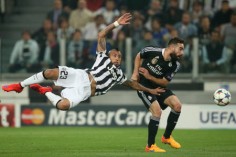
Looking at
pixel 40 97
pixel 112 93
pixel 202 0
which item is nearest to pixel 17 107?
pixel 40 97

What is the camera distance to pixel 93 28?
2344 centimetres

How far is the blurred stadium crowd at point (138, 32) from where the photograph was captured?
2188cm

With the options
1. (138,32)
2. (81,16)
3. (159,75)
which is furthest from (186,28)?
(159,75)

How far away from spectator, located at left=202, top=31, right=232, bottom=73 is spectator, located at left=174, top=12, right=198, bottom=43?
0.61 meters

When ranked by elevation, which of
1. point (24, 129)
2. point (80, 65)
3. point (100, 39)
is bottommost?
point (24, 129)

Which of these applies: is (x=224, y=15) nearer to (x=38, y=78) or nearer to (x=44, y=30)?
(x=44, y=30)

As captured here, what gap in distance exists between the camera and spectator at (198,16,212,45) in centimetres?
2186

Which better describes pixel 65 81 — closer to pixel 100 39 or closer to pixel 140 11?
pixel 100 39

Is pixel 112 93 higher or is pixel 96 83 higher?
pixel 96 83

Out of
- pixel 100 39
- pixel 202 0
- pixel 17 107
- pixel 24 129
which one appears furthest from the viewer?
pixel 202 0

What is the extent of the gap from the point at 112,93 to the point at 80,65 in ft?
4.86

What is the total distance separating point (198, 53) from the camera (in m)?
21.8

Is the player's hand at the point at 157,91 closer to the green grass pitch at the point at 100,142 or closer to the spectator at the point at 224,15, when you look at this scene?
the green grass pitch at the point at 100,142

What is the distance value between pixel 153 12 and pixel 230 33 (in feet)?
8.38
